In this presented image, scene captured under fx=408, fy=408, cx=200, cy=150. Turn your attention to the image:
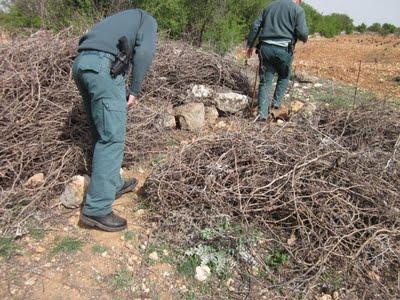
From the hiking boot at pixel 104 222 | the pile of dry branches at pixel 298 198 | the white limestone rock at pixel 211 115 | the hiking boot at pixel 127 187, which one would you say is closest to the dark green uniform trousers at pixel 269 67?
the white limestone rock at pixel 211 115

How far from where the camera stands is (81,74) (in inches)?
104

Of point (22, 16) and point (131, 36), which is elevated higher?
point (131, 36)

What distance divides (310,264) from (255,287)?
38 cm

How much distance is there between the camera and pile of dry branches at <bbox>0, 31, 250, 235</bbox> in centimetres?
319

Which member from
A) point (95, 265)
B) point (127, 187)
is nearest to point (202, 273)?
point (95, 265)

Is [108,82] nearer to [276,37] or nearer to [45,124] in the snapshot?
[45,124]

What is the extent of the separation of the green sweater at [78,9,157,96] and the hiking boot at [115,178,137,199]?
0.97 meters

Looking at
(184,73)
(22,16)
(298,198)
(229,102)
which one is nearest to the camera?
(298,198)

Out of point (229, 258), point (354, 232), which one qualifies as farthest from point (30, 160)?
point (354, 232)

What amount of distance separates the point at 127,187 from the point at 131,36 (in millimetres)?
1237

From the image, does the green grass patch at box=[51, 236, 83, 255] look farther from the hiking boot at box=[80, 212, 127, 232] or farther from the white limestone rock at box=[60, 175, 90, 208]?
the white limestone rock at box=[60, 175, 90, 208]

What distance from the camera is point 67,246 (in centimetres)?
271

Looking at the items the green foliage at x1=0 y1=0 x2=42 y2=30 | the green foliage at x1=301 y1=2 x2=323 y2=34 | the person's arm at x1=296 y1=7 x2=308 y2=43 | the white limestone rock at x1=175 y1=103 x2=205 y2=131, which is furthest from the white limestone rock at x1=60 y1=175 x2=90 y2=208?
the green foliage at x1=301 y1=2 x2=323 y2=34

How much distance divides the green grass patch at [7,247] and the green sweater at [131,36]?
4.43ft
